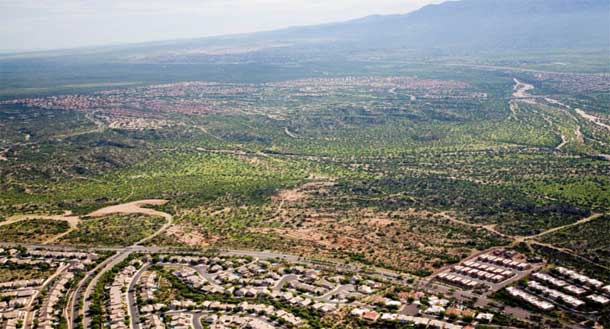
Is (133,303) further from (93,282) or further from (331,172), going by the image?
(331,172)

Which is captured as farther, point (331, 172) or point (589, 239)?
point (331, 172)

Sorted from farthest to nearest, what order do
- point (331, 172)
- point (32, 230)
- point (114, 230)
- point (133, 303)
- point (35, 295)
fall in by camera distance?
point (331, 172) → point (114, 230) → point (32, 230) → point (35, 295) → point (133, 303)

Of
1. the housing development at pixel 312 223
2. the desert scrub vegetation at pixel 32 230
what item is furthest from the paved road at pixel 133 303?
the desert scrub vegetation at pixel 32 230

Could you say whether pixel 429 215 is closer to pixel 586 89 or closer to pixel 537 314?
pixel 537 314

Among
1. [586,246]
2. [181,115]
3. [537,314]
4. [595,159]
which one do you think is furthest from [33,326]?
[181,115]

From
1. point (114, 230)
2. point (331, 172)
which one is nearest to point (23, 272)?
point (114, 230)

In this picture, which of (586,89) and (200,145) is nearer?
(200,145)

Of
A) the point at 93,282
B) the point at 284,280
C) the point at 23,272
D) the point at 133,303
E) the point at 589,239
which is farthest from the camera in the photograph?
the point at 589,239

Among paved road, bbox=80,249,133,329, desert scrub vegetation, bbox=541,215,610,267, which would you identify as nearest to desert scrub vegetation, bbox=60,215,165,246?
paved road, bbox=80,249,133,329

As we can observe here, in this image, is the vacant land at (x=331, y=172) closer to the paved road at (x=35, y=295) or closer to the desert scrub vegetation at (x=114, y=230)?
the desert scrub vegetation at (x=114, y=230)
